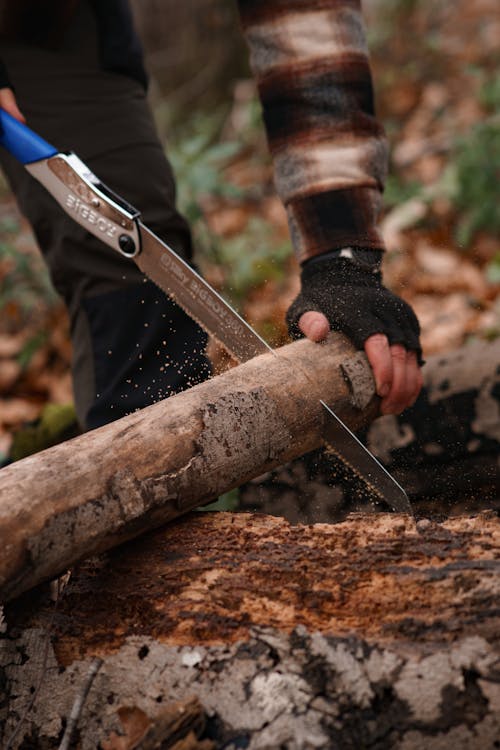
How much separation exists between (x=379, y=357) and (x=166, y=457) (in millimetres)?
644

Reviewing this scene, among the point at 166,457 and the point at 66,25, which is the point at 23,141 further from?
the point at 166,457

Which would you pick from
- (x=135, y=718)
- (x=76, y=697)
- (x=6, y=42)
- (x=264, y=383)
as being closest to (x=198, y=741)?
(x=135, y=718)

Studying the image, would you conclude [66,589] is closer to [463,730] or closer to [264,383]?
[264,383]

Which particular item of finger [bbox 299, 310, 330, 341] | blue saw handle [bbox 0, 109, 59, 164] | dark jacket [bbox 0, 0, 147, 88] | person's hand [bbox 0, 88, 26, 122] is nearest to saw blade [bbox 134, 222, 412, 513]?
finger [bbox 299, 310, 330, 341]

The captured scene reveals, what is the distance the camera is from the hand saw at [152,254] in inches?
75.5

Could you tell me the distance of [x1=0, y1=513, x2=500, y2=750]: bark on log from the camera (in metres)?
1.24

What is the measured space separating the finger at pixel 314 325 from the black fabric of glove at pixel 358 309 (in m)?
0.02

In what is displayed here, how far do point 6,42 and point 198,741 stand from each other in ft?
6.73

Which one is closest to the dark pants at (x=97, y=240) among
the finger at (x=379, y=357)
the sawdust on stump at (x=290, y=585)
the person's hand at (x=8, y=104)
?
the person's hand at (x=8, y=104)

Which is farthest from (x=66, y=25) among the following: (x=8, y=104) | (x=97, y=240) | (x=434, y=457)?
(x=434, y=457)

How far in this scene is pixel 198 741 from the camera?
126 centimetres

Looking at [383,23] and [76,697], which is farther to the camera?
[383,23]

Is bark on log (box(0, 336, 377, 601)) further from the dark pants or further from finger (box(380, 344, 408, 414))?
the dark pants

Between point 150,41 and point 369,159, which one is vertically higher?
point 369,159
